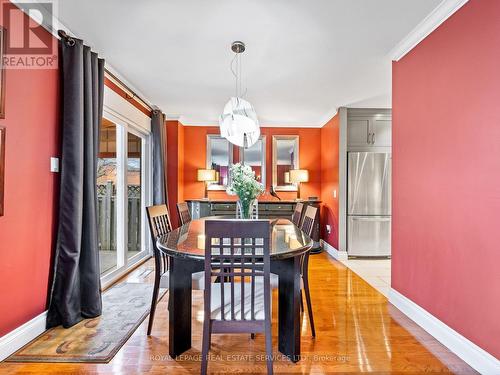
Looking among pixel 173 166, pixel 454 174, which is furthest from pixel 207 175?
pixel 454 174

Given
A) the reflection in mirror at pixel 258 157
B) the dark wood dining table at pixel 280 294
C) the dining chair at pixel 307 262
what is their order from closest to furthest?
the dark wood dining table at pixel 280 294 < the dining chair at pixel 307 262 < the reflection in mirror at pixel 258 157

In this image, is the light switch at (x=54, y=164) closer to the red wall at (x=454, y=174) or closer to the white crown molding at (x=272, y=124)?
the red wall at (x=454, y=174)

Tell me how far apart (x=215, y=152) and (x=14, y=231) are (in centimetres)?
402

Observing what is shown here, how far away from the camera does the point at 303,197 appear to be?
583 centimetres

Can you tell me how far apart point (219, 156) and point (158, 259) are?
3732mm

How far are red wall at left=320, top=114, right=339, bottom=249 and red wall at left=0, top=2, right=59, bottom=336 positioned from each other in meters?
3.92

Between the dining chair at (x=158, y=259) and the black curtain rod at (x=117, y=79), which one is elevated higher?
the black curtain rod at (x=117, y=79)

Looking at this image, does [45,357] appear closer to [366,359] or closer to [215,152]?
[366,359]

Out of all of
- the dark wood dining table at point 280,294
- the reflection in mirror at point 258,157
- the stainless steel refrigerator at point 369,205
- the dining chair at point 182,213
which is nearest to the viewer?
the dark wood dining table at point 280,294

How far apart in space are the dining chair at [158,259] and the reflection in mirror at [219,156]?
3027mm

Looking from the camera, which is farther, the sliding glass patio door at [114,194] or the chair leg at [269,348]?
the sliding glass patio door at [114,194]

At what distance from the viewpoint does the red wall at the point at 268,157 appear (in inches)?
228

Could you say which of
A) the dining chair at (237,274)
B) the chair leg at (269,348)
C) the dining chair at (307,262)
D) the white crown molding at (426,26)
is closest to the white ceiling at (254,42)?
the white crown molding at (426,26)

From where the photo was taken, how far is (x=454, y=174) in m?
2.09
